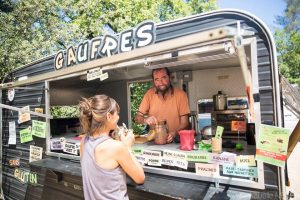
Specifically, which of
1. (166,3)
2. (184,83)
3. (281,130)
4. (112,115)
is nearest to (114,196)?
(112,115)

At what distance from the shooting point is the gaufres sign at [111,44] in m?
3.29

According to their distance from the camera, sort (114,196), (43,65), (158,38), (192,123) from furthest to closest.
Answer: (43,65) → (192,123) → (158,38) → (114,196)

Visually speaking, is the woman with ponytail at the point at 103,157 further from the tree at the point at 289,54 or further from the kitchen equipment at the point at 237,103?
the tree at the point at 289,54

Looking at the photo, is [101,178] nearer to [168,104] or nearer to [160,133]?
[160,133]

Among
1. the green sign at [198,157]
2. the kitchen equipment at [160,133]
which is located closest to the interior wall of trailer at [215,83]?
the kitchen equipment at [160,133]

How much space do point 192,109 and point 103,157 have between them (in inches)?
152

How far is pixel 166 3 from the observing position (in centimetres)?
1989

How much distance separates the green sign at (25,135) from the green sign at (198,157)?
3669 millimetres

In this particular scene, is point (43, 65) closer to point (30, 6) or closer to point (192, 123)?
point (192, 123)

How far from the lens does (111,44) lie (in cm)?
357

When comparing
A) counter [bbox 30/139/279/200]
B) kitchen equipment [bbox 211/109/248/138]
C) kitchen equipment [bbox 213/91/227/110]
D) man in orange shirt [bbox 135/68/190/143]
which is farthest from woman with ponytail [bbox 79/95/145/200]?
kitchen equipment [bbox 213/91/227/110]

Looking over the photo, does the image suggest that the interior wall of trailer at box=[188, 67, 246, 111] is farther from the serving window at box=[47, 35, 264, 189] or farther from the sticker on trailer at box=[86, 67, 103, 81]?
the sticker on trailer at box=[86, 67, 103, 81]

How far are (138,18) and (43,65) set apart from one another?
11541 millimetres

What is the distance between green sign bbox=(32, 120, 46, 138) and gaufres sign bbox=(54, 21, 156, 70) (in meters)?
1.13
